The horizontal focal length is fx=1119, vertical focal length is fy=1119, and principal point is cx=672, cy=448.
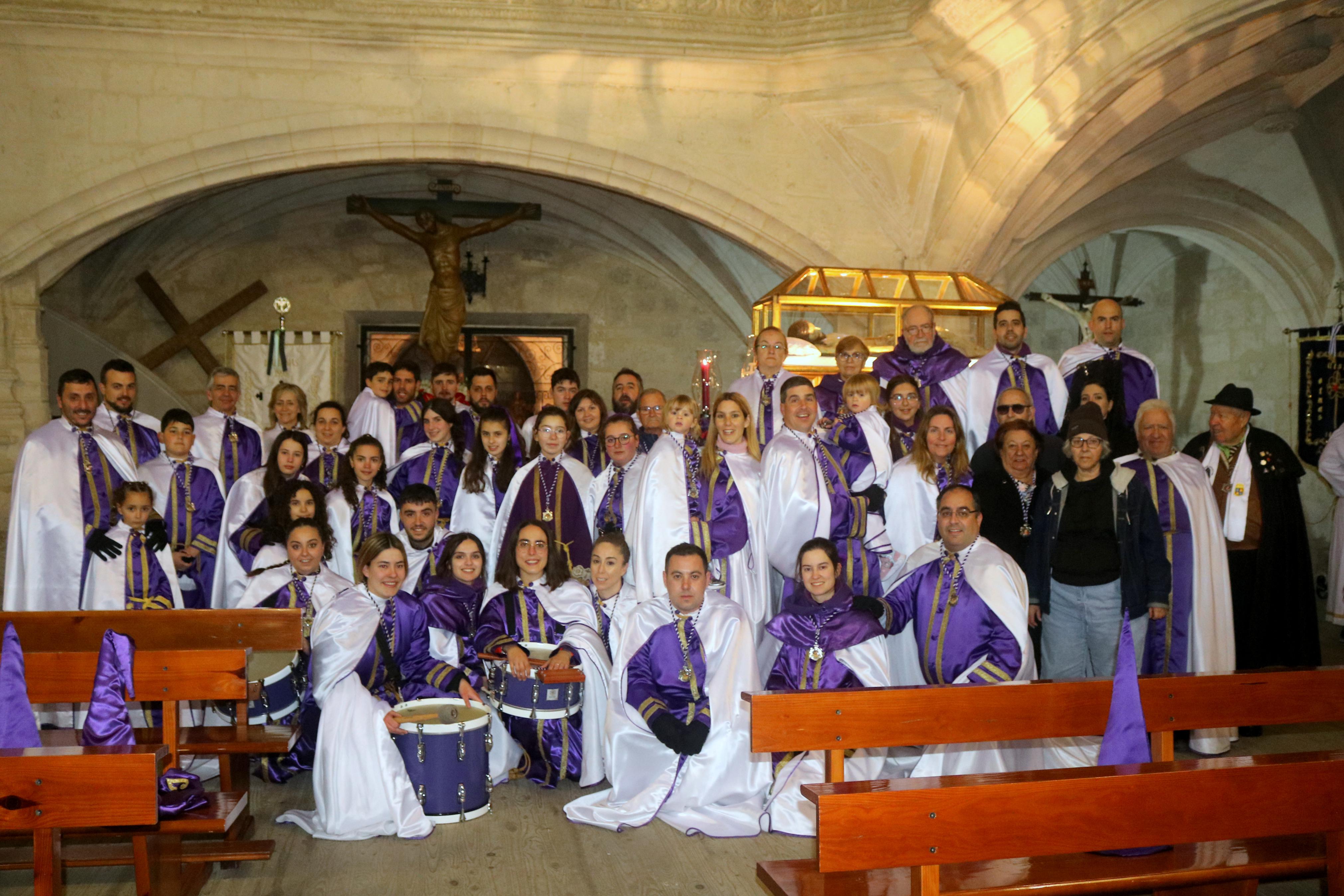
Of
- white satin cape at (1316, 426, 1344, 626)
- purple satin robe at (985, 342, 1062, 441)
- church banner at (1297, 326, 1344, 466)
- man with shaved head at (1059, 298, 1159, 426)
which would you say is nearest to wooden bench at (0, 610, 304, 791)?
purple satin robe at (985, 342, 1062, 441)

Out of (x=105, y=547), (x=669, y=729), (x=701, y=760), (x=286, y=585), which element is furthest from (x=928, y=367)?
(x=105, y=547)

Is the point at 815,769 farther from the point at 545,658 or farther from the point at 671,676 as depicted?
the point at 545,658

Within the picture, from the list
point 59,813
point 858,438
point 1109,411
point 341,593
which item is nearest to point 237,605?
point 341,593

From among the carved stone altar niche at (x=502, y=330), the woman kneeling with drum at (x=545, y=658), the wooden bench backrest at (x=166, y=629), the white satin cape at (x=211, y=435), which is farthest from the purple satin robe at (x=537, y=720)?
the carved stone altar niche at (x=502, y=330)

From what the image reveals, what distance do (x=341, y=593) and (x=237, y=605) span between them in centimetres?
78

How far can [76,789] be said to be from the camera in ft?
8.98

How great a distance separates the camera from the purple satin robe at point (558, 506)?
601cm

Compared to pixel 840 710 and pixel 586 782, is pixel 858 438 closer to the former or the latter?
pixel 586 782

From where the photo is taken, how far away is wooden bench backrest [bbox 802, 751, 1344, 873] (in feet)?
8.23

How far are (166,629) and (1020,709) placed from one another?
10.4ft

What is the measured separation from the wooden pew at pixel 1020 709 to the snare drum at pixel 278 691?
208 centimetres

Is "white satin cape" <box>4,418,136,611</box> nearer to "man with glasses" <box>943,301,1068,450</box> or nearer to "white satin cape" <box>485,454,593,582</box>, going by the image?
"white satin cape" <box>485,454,593,582</box>

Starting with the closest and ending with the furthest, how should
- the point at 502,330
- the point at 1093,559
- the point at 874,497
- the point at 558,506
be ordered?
the point at 1093,559
the point at 874,497
the point at 558,506
the point at 502,330

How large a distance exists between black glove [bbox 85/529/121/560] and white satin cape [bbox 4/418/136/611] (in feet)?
1.38
